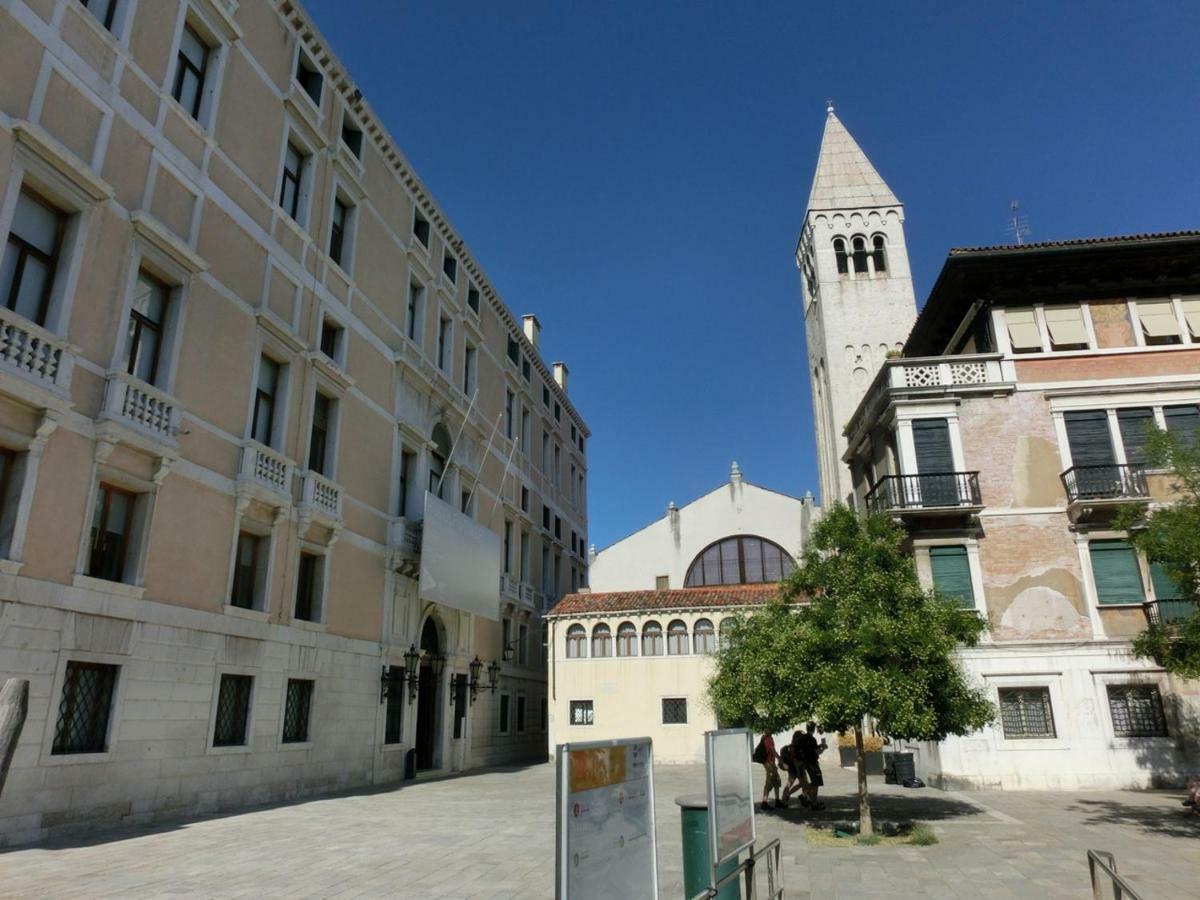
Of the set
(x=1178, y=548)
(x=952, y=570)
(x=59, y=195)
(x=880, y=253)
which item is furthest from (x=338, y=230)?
(x=880, y=253)

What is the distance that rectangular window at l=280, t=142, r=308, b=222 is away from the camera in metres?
18.0

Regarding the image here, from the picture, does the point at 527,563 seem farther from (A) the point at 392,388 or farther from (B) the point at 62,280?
(B) the point at 62,280

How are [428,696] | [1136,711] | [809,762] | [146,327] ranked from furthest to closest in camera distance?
[428,696], [1136,711], [809,762], [146,327]

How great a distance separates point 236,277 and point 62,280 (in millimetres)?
4222

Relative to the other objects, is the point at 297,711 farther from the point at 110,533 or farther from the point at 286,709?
the point at 110,533

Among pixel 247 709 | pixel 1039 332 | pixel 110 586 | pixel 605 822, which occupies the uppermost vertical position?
pixel 1039 332

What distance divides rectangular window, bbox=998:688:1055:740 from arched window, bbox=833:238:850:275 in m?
25.8

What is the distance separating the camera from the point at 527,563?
110ft

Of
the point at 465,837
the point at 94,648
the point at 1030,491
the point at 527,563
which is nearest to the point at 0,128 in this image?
the point at 94,648

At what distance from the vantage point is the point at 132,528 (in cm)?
1262

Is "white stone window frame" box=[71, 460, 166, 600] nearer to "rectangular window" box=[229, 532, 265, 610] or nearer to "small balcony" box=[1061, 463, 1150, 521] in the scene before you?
"rectangular window" box=[229, 532, 265, 610]

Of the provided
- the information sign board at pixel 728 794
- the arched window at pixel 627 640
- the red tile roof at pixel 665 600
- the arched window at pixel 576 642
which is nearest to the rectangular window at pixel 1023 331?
the red tile roof at pixel 665 600

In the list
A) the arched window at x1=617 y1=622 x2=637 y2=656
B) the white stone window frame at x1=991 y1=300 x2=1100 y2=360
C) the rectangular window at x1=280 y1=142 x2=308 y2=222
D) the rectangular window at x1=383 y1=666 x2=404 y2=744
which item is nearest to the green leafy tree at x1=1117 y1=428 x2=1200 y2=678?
the white stone window frame at x1=991 y1=300 x2=1100 y2=360

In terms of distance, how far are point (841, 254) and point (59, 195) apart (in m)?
36.0
